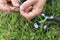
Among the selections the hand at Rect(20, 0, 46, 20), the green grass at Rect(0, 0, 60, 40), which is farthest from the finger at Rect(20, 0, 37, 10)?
the green grass at Rect(0, 0, 60, 40)

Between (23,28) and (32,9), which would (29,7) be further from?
(23,28)

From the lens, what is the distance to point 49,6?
2.00 m

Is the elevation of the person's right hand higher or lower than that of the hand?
higher

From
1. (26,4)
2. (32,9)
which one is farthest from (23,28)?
(26,4)

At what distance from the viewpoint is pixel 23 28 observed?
189cm

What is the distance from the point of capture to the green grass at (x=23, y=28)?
183 cm

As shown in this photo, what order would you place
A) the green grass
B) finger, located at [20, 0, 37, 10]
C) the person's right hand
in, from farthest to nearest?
the green grass
the person's right hand
finger, located at [20, 0, 37, 10]

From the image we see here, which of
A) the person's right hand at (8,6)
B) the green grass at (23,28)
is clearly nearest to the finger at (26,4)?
the person's right hand at (8,6)

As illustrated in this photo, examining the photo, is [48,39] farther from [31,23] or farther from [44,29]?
[31,23]

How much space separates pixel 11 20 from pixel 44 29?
1.24 feet

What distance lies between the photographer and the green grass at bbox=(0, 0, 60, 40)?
1825mm

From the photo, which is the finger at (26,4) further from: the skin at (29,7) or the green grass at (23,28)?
the green grass at (23,28)

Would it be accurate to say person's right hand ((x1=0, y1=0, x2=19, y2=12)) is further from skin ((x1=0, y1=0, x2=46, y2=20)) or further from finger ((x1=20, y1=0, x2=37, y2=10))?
finger ((x1=20, y1=0, x2=37, y2=10))

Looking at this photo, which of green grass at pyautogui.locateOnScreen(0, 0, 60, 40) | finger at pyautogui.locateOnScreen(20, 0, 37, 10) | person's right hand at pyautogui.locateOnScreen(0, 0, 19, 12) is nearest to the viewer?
finger at pyautogui.locateOnScreen(20, 0, 37, 10)
